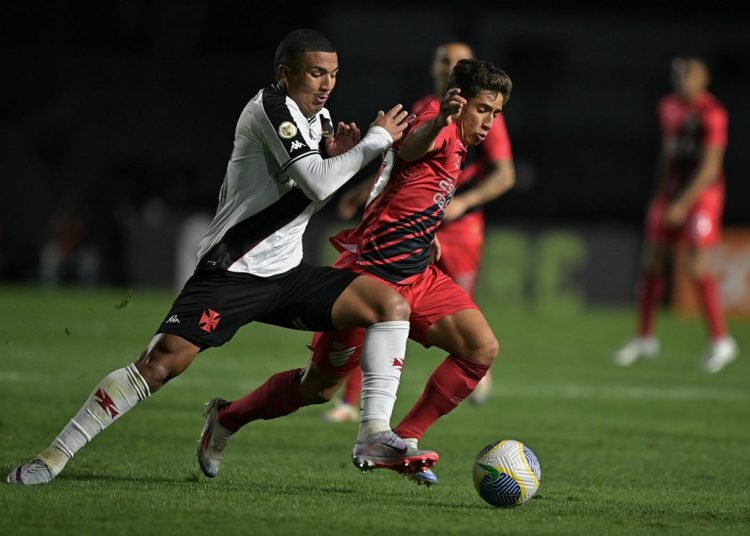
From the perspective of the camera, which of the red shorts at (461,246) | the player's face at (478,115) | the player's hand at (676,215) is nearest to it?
the player's face at (478,115)

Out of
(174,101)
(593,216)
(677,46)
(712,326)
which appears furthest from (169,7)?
(712,326)

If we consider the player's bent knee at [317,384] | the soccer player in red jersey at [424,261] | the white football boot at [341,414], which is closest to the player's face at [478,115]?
the soccer player in red jersey at [424,261]

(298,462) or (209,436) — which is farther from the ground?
(209,436)

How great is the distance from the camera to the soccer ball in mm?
5258

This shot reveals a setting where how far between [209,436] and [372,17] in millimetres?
25554

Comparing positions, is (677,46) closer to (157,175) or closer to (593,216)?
(593,216)

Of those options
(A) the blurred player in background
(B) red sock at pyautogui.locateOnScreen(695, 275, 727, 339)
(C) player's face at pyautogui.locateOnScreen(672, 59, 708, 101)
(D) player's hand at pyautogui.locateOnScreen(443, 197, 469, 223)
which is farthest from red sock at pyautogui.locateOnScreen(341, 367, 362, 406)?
(C) player's face at pyautogui.locateOnScreen(672, 59, 708, 101)

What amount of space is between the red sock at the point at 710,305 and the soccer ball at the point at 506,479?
729 cm

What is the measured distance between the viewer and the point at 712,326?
12227 mm

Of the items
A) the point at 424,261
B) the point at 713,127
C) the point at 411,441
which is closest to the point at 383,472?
the point at 411,441

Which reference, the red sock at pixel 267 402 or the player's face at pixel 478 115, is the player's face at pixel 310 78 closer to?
the player's face at pixel 478 115

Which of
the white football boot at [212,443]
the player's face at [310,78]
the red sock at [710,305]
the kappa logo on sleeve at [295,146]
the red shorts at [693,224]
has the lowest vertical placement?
the red sock at [710,305]

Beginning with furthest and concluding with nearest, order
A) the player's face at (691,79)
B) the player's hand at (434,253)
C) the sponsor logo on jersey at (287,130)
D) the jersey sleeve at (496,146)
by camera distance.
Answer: the player's face at (691,79) < the jersey sleeve at (496,146) < the player's hand at (434,253) < the sponsor logo on jersey at (287,130)

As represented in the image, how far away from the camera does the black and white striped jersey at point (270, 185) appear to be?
534 centimetres
